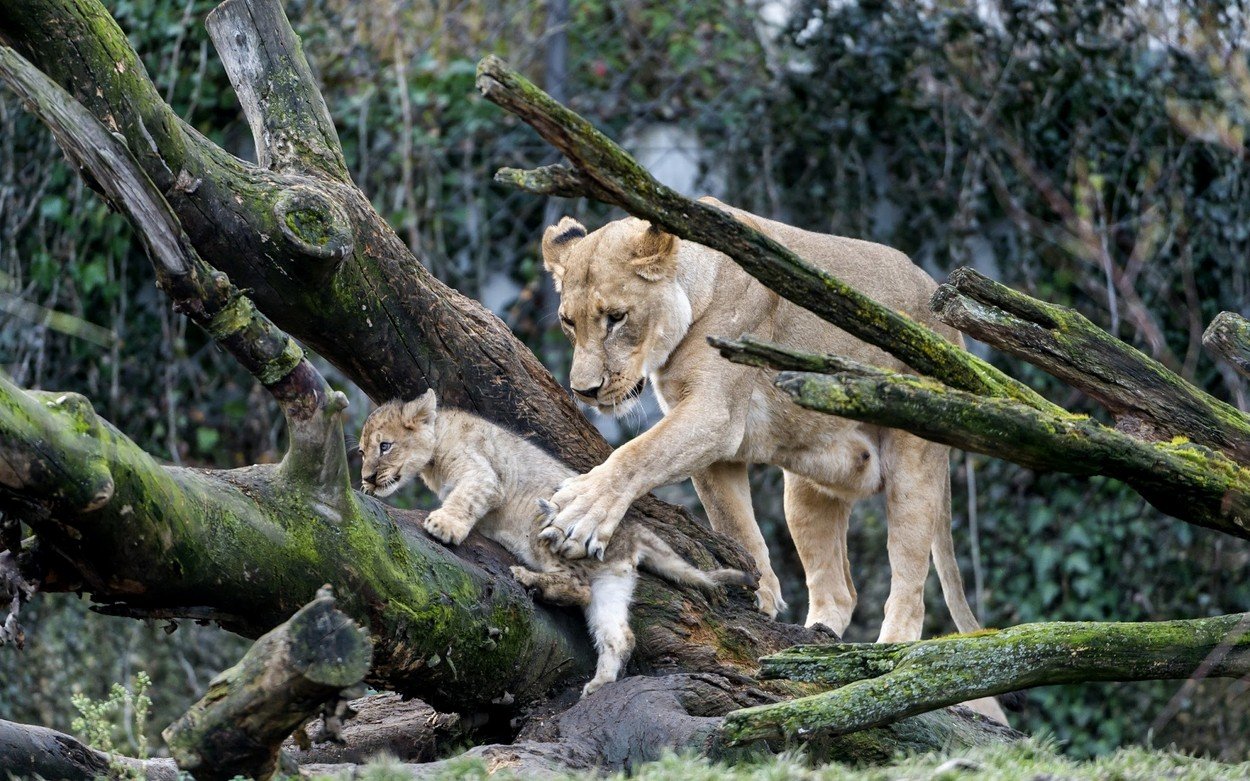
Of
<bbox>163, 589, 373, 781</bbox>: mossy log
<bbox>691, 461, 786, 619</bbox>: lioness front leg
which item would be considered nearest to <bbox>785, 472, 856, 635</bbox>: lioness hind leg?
<bbox>691, 461, 786, 619</bbox>: lioness front leg

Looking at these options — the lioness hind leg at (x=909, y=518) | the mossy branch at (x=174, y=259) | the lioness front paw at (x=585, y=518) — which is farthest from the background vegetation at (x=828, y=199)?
the mossy branch at (x=174, y=259)

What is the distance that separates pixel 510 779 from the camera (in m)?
3.48

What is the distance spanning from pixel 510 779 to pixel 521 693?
3.75 ft

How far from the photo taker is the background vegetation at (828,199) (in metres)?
8.63

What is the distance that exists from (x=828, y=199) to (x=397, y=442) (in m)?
5.15

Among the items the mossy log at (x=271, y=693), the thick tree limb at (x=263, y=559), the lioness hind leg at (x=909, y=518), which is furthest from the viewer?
the lioness hind leg at (x=909, y=518)

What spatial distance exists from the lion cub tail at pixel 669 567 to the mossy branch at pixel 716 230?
1.24 meters

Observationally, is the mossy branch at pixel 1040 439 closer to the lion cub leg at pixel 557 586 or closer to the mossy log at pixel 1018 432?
the mossy log at pixel 1018 432

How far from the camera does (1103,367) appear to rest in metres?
4.36

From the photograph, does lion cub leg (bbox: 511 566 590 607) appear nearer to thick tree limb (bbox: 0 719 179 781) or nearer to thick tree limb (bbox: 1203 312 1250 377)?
thick tree limb (bbox: 0 719 179 781)

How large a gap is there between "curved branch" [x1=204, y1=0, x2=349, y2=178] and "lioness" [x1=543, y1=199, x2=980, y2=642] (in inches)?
47.7

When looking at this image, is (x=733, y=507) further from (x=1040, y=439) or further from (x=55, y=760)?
(x=55, y=760)

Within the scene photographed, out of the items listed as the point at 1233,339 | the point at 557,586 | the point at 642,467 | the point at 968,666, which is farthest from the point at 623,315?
the point at 1233,339

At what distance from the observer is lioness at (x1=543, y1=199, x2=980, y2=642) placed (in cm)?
535
